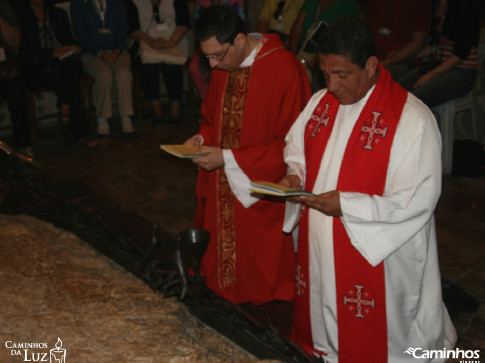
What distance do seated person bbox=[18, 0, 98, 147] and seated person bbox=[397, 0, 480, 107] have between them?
154 inches

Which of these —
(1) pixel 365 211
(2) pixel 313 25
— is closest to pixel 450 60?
(2) pixel 313 25

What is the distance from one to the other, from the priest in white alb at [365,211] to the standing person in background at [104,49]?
489 cm

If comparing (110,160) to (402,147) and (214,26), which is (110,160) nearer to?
(214,26)

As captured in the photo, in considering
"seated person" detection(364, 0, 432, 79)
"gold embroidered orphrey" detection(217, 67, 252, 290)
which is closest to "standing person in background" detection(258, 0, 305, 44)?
"seated person" detection(364, 0, 432, 79)

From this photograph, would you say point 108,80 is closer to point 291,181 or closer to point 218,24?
point 218,24

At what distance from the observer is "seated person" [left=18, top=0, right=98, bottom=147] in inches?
258

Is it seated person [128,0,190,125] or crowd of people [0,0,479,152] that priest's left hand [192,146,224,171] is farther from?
seated person [128,0,190,125]

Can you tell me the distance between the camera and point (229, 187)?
11.1 feet

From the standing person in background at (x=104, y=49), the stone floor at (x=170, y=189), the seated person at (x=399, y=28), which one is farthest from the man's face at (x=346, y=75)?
the standing person in background at (x=104, y=49)

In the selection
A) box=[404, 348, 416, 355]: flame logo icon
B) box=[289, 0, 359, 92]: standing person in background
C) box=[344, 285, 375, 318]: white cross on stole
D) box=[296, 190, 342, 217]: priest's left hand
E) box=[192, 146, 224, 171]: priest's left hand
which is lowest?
box=[404, 348, 416, 355]: flame logo icon

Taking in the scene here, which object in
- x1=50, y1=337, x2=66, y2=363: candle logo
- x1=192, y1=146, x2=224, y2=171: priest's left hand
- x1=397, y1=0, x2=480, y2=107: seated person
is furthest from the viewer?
x1=397, y1=0, x2=480, y2=107: seated person

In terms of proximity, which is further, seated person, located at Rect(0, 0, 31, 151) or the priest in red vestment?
seated person, located at Rect(0, 0, 31, 151)

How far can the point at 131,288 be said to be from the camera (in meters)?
2.48

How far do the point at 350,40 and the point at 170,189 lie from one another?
11.4ft
